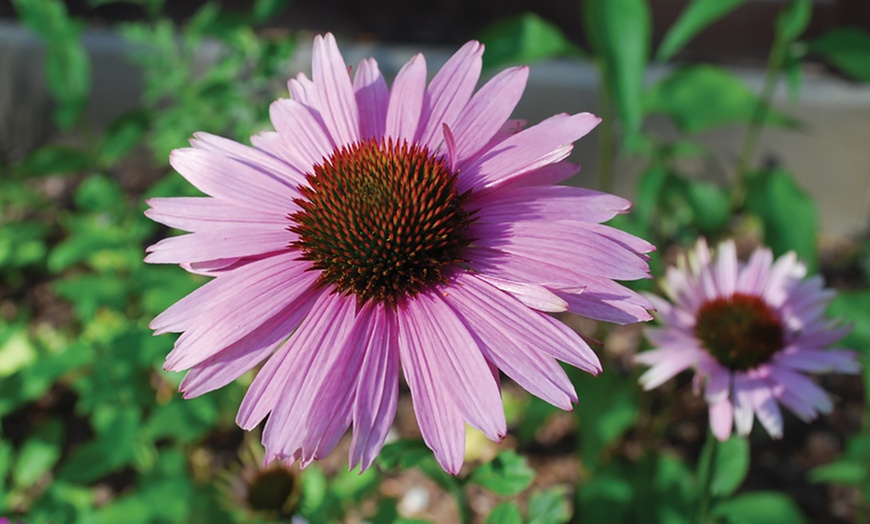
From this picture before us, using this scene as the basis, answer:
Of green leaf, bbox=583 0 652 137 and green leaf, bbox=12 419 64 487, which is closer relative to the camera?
green leaf, bbox=583 0 652 137

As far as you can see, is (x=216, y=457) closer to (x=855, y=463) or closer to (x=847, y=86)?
(x=855, y=463)

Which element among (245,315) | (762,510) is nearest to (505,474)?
(245,315)

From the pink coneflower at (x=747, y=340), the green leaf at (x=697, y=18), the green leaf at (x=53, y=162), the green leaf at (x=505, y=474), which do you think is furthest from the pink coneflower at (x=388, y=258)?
the green leaf at (x=53, y=162)

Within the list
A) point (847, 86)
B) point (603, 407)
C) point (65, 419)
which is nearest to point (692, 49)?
point (847, 86)

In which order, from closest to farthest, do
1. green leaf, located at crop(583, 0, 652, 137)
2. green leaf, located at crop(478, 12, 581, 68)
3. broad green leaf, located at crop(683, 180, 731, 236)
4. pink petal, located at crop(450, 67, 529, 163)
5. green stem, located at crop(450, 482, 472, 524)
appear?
pink petal, located at crop(450, 67, 529, 163) < green stem, located at crop(450, 482, 472, 524) < green leaf, located at crop(583, 0, 652, 137) < green leaf, located at crop(478, 12, 581, 68) < broad green leaf, located at crop(683, 180, 731, 236)

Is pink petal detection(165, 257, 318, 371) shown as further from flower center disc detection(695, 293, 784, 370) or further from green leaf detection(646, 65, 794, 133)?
green leaf detection(646, 65, 794, 133)

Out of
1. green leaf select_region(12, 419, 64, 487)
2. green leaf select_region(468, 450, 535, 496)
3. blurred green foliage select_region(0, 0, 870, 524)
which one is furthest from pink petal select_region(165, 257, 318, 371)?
green leaf select_region(12, 419, 64, 487)

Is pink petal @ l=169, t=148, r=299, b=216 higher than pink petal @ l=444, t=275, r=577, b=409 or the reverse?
higher
